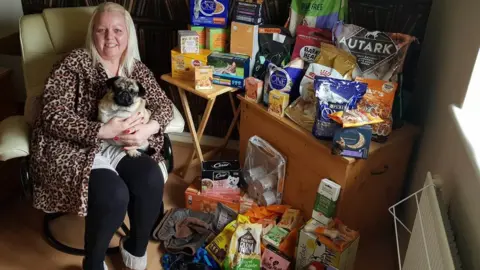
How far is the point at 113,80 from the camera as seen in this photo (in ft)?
5.63

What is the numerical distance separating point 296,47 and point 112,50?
89cm

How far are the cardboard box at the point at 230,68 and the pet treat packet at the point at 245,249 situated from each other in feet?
2.38

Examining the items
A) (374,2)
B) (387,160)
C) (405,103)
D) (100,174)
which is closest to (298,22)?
(374,2)

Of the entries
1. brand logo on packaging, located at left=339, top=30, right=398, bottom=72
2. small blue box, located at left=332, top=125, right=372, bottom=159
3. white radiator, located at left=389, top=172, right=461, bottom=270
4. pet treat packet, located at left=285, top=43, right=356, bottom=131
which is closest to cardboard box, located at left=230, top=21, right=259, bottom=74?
pet treat packet, located at left=285, top=43, right=356, bottom=131

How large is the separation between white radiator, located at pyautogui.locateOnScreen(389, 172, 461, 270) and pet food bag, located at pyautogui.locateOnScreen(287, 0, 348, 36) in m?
1.02

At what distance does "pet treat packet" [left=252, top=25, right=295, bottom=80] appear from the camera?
221cm

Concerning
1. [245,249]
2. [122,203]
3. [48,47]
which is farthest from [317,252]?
[48,47]

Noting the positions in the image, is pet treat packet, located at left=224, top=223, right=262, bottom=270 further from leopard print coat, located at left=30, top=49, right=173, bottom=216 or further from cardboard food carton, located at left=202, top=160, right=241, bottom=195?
leopard print coat, located at left=30, top=49, right=173, bottom=216

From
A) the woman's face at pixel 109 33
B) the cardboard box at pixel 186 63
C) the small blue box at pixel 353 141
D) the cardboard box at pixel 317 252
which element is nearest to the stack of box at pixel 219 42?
the cardboard box at pixel 186 63

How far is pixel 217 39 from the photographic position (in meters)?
2.28

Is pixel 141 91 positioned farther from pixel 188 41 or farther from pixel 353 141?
pixel 353 141

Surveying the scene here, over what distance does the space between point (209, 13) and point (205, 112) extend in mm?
501

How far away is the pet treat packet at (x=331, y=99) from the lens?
71.4 inches

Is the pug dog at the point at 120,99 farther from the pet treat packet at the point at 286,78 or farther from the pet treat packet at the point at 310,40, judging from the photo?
the pet treat packet at the point at 310,40
